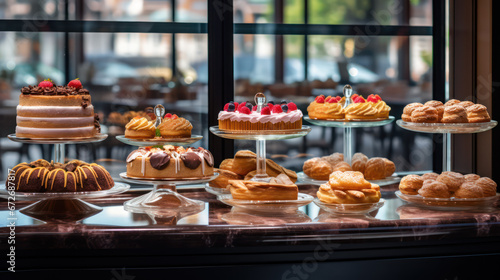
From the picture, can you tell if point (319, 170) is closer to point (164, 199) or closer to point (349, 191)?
point (349, 191)

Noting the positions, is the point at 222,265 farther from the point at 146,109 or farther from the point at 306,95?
the point at 306,95

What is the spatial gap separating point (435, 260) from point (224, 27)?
5.03ft

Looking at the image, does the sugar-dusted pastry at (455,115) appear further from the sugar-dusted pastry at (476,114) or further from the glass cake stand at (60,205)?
the glass cake stand at (60,205)

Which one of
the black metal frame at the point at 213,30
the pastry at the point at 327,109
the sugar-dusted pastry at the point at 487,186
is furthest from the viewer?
the black metal frame at the point at 213,30

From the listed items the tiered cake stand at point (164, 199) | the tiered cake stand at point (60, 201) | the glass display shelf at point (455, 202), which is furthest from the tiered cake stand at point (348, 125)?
the tiered cake stand at point (60, 201)

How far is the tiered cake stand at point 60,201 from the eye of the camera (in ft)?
7.53

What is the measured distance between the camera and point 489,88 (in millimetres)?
3125

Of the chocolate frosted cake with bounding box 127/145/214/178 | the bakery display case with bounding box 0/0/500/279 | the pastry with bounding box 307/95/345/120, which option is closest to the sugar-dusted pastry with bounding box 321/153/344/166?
the bakery display case with bounding box 0/0/500/279

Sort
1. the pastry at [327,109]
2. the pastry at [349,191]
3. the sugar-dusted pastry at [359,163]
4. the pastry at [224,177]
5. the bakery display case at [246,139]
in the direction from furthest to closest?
the sugar-dusted pastry at [359,163]
the pastry at [327,109]
the pastry at [224,177]
the pastry at [349,191]
the bakery display case at [246,139]

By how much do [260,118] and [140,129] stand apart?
51 centimetres

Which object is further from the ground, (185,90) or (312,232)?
(185,90)

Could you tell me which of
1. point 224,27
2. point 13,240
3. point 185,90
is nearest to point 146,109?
point 185,90

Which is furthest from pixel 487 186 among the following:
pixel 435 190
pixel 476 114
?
pixel 476 114

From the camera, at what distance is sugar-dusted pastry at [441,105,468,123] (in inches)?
103
